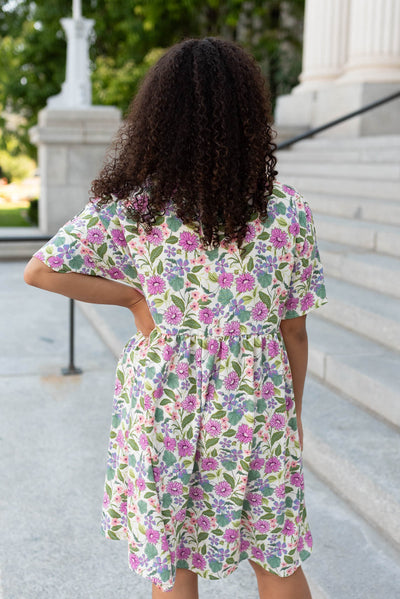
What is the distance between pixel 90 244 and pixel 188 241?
237 mm

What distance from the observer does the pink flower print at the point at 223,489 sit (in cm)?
178

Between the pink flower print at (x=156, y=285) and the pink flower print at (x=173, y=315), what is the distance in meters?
0.05

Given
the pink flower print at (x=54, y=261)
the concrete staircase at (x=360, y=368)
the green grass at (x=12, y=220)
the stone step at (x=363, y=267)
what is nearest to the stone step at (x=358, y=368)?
the concrete staircase at (x=360, y=368)

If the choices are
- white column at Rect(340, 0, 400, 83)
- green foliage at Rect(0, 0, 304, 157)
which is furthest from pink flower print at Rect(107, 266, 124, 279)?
green foliage at Rect(0, 0, 304, 157)

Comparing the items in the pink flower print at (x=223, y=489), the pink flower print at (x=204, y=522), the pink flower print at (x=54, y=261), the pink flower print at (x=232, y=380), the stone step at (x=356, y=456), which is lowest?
the stone step at (x=356, y=456)

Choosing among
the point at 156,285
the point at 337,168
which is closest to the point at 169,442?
the point at 156,285

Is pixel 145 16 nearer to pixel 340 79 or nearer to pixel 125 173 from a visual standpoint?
pixel 340 79

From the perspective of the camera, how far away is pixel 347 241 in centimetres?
629

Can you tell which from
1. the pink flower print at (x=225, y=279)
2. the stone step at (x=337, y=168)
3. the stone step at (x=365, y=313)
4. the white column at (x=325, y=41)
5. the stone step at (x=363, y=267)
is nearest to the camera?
the pink flower print at (x=225, y=279)

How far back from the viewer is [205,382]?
171 centimetres

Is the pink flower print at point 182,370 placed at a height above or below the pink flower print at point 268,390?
above

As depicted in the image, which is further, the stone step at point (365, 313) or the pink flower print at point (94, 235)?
the stone step at point (365, 313)

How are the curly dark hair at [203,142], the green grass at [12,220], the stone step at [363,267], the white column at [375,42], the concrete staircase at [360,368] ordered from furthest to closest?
1. the green grass at [12,220]
2. the white column at [375,42]
3. the stone step at [363,267]
4. the concrete staircase at [360,368]
5. the curly dark hair at [203,142]

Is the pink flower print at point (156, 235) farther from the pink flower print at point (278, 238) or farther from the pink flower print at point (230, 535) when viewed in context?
the pink flower print at point (230, 535)
